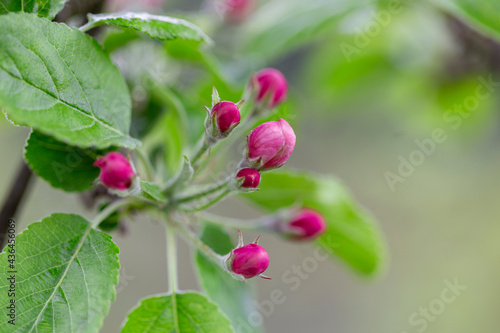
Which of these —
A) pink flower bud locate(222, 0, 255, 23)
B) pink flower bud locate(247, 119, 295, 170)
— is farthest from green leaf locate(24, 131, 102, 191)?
pink flower bud locate(222, 0, 255, 23)

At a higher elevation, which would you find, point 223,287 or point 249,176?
point 249,176

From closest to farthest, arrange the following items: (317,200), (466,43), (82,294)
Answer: (82,294) < (317,200) < (466,43)

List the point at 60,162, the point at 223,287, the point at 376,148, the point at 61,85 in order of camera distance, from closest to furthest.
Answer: the point at 61,85, the point at 60,162, the point at 223,287, the point at 376,148

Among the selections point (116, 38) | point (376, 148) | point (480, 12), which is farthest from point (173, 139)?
point (376, 148)

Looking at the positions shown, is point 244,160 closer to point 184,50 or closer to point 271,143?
point 271,143

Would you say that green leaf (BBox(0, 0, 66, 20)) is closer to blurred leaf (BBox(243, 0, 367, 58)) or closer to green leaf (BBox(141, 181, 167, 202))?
green leaf (BBox(141, 181, 167, 202))

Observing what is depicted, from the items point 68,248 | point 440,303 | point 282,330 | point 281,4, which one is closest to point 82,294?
point 68,248

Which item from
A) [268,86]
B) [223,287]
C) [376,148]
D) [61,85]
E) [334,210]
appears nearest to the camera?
[61,85]

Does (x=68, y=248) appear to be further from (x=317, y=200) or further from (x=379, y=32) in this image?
(x=379, y=32)
